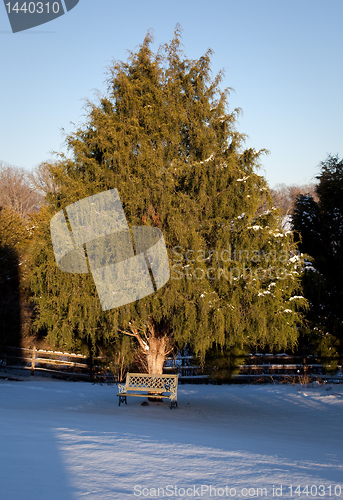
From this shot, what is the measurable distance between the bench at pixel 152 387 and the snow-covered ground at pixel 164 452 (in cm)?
31

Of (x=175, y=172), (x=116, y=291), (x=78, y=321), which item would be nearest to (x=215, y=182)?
(x=175, y=172)

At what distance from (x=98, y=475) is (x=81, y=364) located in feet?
38.5

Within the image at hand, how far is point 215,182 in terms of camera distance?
9.69 m

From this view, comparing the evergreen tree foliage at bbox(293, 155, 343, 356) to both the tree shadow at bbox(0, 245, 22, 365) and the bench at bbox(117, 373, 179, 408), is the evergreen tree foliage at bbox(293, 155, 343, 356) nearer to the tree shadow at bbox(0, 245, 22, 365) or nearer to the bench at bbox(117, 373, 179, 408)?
the bench at bbox(117, 373, 179, 408)

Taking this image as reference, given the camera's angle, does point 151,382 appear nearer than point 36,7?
No

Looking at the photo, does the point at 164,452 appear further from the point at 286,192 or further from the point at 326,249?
the point at 286,192

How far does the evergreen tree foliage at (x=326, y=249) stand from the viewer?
46.4 ft

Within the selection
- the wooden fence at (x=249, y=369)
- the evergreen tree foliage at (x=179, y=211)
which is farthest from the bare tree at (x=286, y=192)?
the evergreen tree foliage at (x=179, y=211)

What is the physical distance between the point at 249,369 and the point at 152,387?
601cm

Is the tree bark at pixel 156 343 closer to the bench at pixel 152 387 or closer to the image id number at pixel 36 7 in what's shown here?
the bench at pixel 152 387

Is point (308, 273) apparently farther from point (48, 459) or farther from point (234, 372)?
point (48, 459)

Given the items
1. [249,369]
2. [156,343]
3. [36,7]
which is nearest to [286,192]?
[249,369]

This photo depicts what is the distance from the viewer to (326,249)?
15.6 m

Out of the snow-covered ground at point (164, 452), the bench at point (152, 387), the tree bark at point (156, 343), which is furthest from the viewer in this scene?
the tree bark at point (156, 343)
